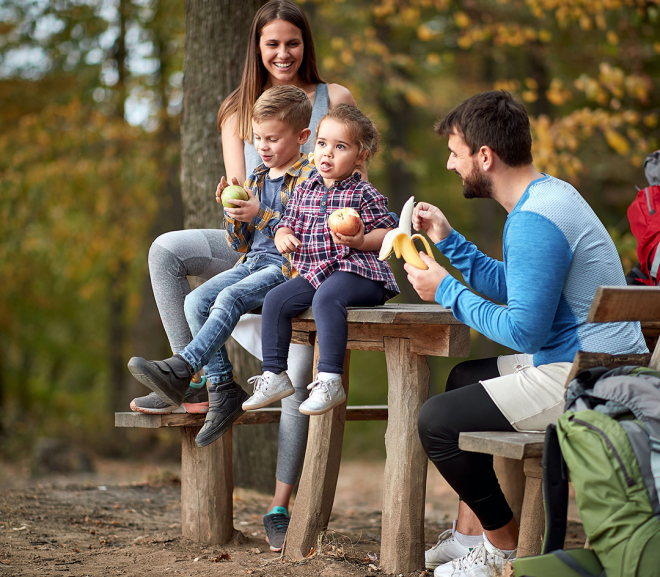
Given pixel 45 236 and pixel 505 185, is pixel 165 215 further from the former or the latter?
pixel 505 185

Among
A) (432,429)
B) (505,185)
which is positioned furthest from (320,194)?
(432,429)

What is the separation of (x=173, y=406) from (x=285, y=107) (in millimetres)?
1444

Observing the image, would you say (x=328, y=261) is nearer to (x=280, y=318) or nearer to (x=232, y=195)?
(x=280, y=318)

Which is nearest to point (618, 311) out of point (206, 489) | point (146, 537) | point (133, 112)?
point (206, 489)

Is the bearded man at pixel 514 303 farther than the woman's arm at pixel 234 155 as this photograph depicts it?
No

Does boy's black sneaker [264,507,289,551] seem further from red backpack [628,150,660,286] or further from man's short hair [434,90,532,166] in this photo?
red backpack [628,150,660,286]

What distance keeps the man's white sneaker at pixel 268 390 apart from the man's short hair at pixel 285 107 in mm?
1173

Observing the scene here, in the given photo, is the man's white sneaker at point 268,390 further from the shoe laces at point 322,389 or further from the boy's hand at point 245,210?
the boy's hand at point 245,210

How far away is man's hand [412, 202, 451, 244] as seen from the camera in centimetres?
301

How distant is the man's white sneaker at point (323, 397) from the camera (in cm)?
288

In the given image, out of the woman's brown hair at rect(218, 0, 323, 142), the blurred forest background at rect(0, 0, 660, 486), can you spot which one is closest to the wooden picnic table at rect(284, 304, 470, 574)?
the woman's brown hair at rect(218, 0, 323, 142)

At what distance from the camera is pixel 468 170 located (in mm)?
2822

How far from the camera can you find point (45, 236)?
33.7ft

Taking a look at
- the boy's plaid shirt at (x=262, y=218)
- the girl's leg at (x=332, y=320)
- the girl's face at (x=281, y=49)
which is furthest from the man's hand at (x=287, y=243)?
the girl's face at (x=281, y=49)
